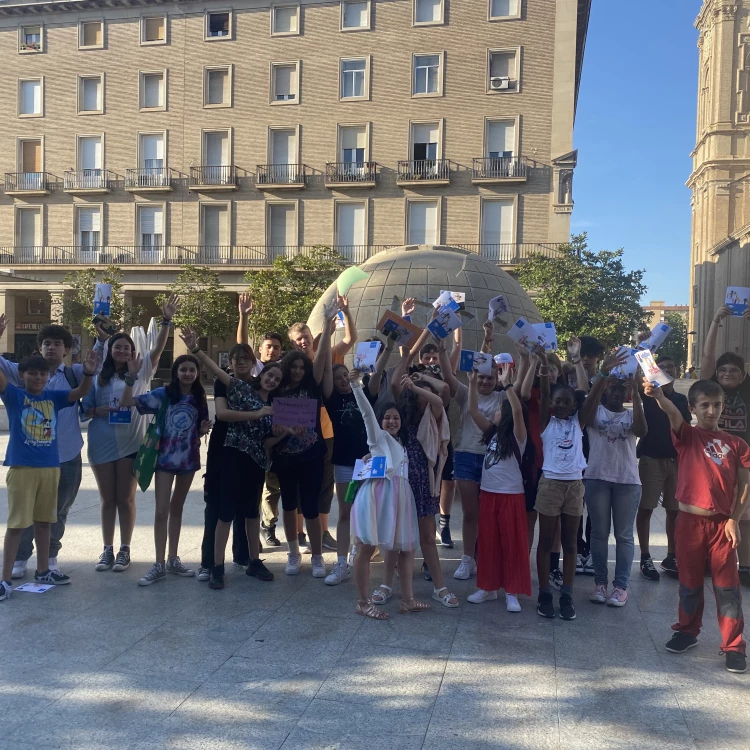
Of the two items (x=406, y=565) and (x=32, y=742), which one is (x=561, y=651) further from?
(x=32, y=742)

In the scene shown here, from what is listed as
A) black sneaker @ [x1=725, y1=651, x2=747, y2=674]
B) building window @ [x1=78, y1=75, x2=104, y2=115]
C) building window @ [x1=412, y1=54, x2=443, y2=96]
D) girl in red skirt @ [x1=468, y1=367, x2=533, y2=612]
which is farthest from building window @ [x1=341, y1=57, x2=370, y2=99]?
black sneaker @ [x1=725, y1=651, x2=747, y2=674]

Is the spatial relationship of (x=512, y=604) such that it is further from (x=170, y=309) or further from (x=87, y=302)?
(x=87, y=302)

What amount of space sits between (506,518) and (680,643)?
4.24 feet

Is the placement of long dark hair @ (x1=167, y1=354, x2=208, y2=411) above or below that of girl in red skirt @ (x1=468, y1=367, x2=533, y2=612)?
above

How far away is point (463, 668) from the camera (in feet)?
12.8

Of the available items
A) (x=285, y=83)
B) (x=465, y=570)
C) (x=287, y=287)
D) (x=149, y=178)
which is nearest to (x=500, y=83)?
(x=285, y=83)

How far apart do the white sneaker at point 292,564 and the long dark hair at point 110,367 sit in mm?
1981

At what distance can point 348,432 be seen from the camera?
5539 mm

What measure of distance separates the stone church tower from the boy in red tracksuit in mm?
45624

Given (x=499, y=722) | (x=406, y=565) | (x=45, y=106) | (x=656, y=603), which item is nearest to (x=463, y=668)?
(x=499, y=722)

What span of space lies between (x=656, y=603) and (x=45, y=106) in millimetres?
39518

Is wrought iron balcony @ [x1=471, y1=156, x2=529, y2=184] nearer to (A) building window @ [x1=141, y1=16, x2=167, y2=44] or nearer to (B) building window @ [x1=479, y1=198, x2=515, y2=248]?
(B) building window @ [x1=479, y1=198, x2=515, y2=248]

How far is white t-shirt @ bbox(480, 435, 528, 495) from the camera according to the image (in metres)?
4.89

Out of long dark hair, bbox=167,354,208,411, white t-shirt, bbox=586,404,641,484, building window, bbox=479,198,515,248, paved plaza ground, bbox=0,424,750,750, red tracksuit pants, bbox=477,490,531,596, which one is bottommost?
paved plaza ground, bbox=0,424,750,750
